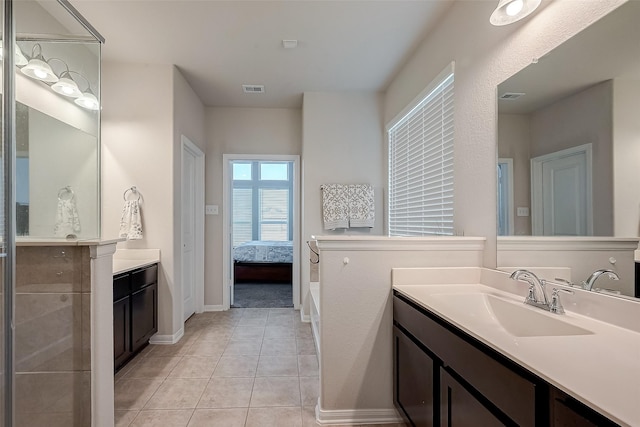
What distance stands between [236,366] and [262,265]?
3.11 metres

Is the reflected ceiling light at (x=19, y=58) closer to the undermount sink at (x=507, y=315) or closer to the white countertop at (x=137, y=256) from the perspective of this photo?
the white countertop at (x=137, y=256)

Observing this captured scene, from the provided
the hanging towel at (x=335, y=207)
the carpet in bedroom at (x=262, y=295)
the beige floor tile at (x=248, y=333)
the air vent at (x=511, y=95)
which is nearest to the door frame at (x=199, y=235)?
the carpet in bedroom at (x=262, y=295)

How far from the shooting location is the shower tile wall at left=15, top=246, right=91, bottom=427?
1.46 m

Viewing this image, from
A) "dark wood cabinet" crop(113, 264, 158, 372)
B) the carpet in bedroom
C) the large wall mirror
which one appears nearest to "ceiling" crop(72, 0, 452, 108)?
the large wall mirror

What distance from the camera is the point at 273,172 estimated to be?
26.7 feet

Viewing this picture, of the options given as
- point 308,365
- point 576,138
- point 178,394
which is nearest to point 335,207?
point 308,365

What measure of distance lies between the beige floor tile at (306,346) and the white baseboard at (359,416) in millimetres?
1020

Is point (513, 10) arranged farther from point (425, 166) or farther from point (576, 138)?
point (425, 166)

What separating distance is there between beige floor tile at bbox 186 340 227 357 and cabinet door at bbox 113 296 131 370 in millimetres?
547

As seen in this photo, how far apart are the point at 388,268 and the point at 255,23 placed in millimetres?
2138

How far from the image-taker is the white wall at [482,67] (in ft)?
4.78

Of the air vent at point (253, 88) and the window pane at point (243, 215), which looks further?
the window pane at point (243, 215)

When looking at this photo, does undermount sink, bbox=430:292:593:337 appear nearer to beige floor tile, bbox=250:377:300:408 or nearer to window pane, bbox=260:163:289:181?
beige floor tile, bbox=250:377:300:408

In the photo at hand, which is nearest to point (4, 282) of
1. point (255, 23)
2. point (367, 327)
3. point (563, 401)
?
point (367, 327)
